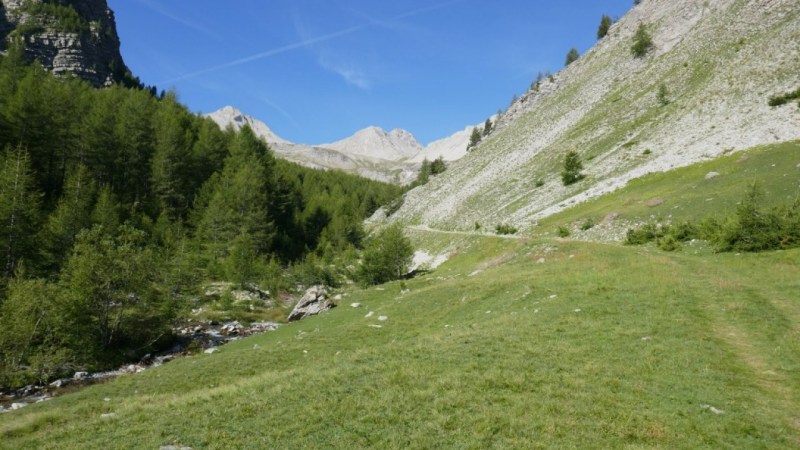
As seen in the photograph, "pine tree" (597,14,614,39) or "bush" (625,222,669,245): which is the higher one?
"pine tree" (597,14,614,39)

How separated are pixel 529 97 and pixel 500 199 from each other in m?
87.6

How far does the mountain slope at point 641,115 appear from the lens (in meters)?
68.6

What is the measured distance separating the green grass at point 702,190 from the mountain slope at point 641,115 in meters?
4.47

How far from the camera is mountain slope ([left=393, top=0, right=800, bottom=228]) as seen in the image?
6862cm

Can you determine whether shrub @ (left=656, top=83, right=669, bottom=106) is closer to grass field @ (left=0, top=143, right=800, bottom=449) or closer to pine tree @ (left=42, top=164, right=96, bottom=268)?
grass field @ (left=0, top=143, right=800, bottom=449)

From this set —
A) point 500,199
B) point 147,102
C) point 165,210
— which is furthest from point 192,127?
point 500,199

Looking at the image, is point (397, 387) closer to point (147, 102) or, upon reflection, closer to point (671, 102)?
point (671, 102)

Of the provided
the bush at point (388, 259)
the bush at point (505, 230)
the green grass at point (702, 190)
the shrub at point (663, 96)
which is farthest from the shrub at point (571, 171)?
the bush at point (388, 259)

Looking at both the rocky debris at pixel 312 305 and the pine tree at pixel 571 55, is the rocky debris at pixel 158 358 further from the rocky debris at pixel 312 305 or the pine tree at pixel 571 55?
the pine tree at pixel 571 55

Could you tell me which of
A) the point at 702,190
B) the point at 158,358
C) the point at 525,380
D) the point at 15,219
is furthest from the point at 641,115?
the point at 15,219

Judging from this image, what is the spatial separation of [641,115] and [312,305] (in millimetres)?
80116

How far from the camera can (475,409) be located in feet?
44.9

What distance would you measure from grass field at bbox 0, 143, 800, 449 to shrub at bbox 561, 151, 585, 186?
154 ft

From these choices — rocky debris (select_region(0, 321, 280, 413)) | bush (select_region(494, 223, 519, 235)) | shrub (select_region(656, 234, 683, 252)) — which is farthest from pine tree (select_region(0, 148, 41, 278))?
shrub (select_region(656, 234, 683, 252))
